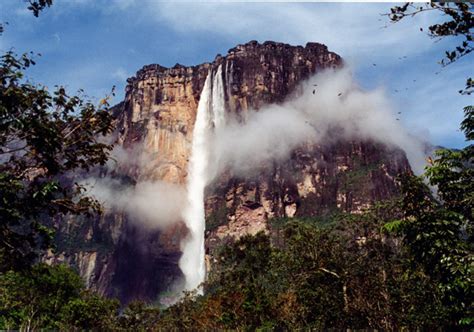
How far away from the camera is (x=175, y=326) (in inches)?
2500

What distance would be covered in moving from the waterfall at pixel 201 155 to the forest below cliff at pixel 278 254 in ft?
291

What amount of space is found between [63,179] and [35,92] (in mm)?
196745

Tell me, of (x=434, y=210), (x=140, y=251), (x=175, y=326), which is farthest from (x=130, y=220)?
(x=434, y=210)

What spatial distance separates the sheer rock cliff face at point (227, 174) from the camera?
449 ft

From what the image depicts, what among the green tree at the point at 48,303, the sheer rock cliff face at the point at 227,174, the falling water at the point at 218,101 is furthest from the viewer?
the falling water at the point at 218,101

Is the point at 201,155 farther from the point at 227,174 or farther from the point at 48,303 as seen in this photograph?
the point at 48,303

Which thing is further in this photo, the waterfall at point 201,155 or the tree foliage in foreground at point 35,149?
the waterfall at point 201,155

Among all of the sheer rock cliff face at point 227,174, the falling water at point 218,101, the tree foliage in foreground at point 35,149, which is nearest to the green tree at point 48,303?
the tree foliage in foreground at point 35,149

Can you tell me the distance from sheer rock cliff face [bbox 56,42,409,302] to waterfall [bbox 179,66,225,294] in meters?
2.70

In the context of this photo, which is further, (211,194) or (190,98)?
(190,98)

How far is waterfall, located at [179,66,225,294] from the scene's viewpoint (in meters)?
150

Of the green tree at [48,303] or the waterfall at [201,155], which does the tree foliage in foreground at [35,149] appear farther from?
the waterfall at [201,155]

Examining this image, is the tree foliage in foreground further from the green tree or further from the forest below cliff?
the green tree

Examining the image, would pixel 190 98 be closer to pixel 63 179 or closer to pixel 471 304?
pixel 63 179
